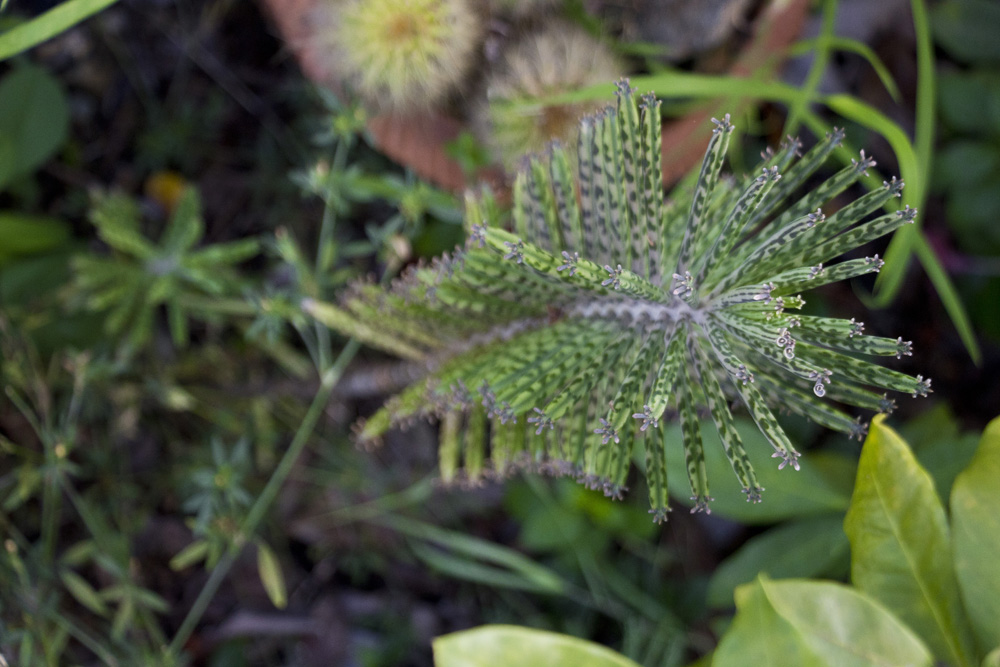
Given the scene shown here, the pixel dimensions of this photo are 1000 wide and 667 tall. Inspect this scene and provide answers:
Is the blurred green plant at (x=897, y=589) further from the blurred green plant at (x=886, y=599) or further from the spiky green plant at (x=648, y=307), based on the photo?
the spiky green plant at (x=648, y=307)

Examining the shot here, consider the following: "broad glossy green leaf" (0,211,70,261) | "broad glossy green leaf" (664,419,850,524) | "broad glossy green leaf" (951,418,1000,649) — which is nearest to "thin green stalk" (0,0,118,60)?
"broad glossy green leaf" (0,211,70,261)

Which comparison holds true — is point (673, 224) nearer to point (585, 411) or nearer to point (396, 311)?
point (585, 411)

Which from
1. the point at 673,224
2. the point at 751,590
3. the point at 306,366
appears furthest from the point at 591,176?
the point at 306,366

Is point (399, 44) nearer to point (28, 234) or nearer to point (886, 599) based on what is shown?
point (28, 234)

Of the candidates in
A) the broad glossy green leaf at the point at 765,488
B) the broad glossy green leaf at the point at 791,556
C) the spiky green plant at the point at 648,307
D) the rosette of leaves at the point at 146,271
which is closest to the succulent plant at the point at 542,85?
the spiky green plant at the point at 648,307

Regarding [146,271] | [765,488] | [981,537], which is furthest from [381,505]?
[981,537]

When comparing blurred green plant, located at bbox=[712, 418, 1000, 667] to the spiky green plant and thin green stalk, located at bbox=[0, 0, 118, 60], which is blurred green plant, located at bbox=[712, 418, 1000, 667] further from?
thin green stalk, located at bbox=[0, 0, 118, 60]

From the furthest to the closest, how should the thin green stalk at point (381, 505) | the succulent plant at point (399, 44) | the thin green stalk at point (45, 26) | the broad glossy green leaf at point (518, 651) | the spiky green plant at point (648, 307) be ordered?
1. the thin green stalk at point (381, 505)
2. the succulent plant at point (399, 44)
3. the broad glossy green leaf at point (518, 651)
4. the thin green stalk at point (45, 26)
5. the spiky green plant at point (648, 307)
